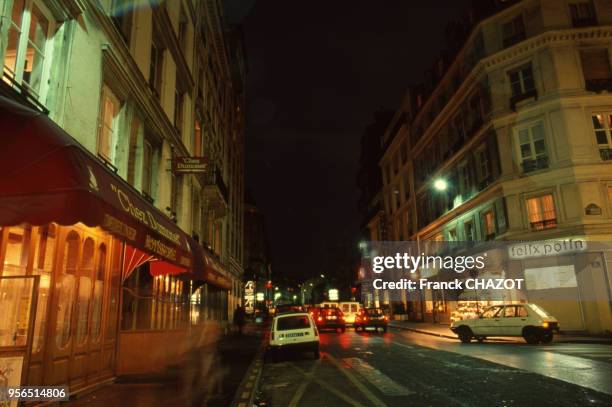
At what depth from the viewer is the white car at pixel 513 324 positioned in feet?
58.0

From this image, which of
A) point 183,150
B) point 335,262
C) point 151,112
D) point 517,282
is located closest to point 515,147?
point 517,282

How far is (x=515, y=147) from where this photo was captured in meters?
26.0

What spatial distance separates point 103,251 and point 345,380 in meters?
6.50

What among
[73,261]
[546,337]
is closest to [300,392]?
[73,261]

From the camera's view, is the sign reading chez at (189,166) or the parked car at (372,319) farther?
the parked car at (372,319)

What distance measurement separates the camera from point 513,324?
1838 cm

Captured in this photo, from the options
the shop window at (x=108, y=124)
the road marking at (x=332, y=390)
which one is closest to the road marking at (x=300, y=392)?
the road marking at (x=332, y=390)

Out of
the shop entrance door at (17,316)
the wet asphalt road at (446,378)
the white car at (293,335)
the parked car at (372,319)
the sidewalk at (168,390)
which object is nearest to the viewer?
the shop entrance door at (17,316)

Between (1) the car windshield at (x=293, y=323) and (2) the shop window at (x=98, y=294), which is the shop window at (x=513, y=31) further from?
(2) the shop window at (x=98, y=294)

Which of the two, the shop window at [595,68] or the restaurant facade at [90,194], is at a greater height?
the shop window at [595,68]

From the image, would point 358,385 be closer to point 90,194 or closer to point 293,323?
point 293,323

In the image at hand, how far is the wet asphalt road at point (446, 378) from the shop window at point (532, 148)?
1214 cm

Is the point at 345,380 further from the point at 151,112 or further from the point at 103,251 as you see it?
the point at 151,112

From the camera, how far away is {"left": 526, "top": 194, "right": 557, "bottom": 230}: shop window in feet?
78.5
